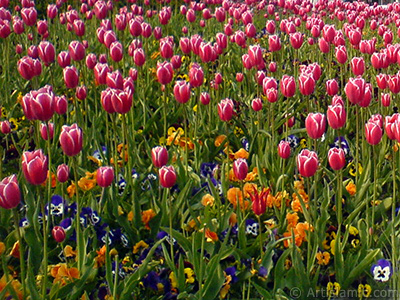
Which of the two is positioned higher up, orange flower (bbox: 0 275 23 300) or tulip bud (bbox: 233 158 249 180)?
tulip bud (bbox: 233 158 249 180)

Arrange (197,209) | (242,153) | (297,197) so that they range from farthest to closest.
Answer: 1. (242,153)
2. (197,209)
3. (297,197)

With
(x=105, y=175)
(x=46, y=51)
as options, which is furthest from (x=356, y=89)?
(x=46, y=51)

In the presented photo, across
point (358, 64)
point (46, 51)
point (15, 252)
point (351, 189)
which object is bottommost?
point (351, 189)

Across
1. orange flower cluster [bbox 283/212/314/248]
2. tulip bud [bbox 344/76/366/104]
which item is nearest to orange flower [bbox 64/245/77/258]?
orange flower cluster [bbox 283/212/314/248]

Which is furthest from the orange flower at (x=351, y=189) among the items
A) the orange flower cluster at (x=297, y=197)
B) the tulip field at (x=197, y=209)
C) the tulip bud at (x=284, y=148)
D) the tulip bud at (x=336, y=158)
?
the tulip bud at (x=336, y=158)

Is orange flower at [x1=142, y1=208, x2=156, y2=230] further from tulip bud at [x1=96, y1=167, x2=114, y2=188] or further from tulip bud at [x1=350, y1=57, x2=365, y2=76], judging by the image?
tulip bud at [x1=350, y1=57, x2=365, y2=76]

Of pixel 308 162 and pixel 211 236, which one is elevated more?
pixel 308 162

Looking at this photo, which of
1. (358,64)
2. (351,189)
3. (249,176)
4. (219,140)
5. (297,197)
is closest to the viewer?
(297,197)

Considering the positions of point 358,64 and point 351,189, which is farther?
point 358,64

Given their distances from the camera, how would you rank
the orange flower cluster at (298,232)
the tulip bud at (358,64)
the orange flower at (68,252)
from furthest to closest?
the tulip bud at (358,64)
the orange flower cluster at (298,232)
the orange flower at (68,252)

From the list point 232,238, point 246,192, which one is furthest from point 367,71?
point 232,238

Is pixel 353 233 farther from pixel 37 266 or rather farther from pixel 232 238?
pixel 37 266

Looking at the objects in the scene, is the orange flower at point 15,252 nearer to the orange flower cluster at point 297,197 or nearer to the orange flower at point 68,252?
the orange flower at point 68,252

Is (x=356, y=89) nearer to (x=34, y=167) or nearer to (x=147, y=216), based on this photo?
(x=147, y=216)
